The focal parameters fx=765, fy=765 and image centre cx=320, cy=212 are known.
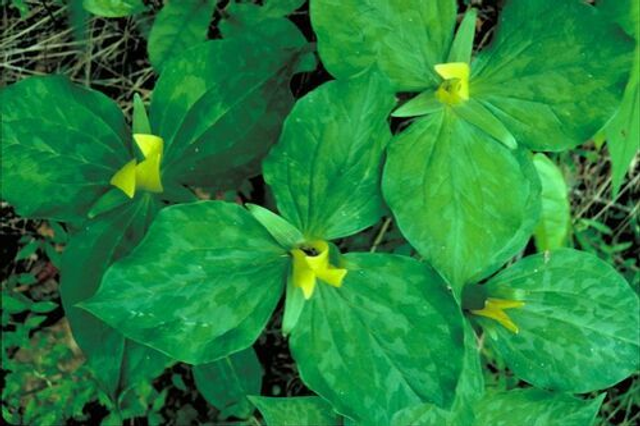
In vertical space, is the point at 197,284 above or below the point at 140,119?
below

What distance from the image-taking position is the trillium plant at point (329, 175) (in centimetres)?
103

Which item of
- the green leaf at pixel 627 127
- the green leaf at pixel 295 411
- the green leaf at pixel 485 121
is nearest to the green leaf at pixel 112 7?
the green leaf at pixel 485 121

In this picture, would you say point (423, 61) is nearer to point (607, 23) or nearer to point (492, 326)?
point (607, 23)

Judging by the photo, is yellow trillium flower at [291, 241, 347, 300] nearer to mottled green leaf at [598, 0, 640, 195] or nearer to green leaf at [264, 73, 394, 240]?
green leaf at [264, 73, 394, 240]

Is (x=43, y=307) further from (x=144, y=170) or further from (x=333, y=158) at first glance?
(x=333, y=158)

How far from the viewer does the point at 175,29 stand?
1.25m

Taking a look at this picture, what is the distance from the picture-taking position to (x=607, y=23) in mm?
1058

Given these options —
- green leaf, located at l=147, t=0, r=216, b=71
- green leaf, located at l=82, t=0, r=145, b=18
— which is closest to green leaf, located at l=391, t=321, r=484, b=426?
green leaf, located at l=147, t=0, r=216, b=71

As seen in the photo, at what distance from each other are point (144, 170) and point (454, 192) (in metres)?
0.43

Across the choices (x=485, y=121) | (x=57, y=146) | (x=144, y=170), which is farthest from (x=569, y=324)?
(x=57, y=146)

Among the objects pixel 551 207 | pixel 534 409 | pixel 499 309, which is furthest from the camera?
pixel 551 207

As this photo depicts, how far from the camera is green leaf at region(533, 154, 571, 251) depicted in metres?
1.42

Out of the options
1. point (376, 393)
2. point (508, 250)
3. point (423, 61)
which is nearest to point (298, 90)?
point (423, 61)

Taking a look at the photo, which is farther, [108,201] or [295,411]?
[295,411]
